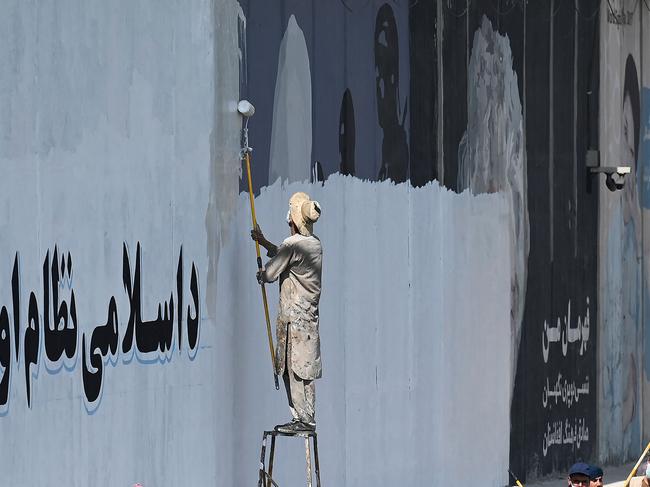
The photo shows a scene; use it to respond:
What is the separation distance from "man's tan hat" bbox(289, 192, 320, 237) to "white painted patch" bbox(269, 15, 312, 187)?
1.19 m

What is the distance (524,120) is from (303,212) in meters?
5.54

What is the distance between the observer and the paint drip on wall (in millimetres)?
15789

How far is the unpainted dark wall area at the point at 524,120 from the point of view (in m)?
13.5

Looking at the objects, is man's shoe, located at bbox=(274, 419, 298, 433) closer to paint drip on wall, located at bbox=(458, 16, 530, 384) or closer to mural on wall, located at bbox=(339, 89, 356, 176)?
mural on wall, located at bbox=(339, 89, 356, 176)

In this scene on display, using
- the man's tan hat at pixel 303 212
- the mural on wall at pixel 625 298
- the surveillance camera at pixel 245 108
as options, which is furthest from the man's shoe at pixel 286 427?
the mural on wall at pixel 625 298

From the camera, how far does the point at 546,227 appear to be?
17.1 m

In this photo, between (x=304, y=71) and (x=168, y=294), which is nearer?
(x=168, y=294)

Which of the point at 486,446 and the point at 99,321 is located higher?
the point at 99,321

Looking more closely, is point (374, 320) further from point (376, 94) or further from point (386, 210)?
point (376, 94)

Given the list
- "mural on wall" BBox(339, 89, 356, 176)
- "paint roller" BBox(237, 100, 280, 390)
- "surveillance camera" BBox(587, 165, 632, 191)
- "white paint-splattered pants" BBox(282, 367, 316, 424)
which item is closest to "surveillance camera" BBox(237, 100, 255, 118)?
"paint roller" BBox(237, 100, 280, 390)

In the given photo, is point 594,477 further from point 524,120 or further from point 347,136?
point 524,120

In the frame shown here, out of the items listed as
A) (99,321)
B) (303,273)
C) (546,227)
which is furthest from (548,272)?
(99,321)

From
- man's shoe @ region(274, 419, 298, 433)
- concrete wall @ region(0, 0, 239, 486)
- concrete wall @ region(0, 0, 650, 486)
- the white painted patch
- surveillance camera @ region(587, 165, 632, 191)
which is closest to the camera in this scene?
concrete wall @ region(0, 0, 239, 486)

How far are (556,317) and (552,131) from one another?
1.90m
